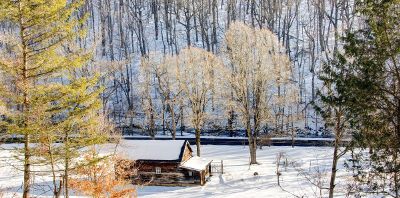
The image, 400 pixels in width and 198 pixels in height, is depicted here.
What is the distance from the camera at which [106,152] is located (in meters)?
35.5

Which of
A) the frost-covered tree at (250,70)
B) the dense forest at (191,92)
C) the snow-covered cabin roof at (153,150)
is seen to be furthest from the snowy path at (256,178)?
the snow-covered cabin roof at (153,150)

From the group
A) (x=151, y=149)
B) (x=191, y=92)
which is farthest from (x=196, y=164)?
(x=191, y=92)

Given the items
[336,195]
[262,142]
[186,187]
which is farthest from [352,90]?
[262,142]

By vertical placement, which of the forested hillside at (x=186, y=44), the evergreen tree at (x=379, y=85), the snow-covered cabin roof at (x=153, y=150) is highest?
the forested hillside at (x=186, y=44)

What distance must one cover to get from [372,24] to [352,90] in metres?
2.57

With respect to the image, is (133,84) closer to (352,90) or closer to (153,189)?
(153,189)

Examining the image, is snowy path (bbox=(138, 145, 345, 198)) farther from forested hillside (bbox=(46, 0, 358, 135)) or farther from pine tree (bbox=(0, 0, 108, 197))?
pine tree (bbox=(0, 0, 108, 197))

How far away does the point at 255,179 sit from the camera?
32.8 meters

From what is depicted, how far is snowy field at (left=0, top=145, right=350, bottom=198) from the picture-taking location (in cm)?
2998

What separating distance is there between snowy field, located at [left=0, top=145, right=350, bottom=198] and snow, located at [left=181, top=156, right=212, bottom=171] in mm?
1393

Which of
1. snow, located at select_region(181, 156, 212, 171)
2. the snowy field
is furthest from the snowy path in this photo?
snow, located at select_region(181, 156, 212, 171)

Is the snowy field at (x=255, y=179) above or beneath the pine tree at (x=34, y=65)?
beneath

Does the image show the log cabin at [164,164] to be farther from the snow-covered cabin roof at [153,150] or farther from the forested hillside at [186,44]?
the forested hillside at [186,44]

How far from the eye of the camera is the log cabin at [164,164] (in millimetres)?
33719
